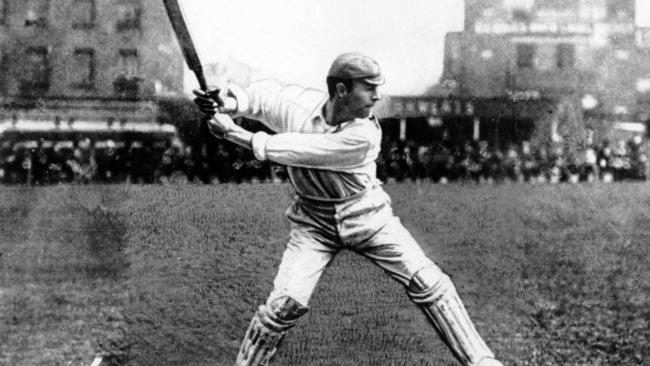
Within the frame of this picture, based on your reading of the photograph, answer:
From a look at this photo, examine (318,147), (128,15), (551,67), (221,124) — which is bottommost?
(318,147)

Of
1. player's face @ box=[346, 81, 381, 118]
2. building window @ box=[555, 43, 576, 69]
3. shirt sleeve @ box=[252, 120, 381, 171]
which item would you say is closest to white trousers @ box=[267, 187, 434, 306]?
shirt sleeve @ box=[252, 120, 381, 171]

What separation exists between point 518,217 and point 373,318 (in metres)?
3.79

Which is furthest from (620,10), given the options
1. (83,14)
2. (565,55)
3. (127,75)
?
(83,14)

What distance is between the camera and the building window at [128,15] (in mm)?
6938

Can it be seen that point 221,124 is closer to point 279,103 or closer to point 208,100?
point 208,100

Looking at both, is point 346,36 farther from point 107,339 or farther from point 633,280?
point 633,280

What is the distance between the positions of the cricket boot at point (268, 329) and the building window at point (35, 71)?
461 centimetres

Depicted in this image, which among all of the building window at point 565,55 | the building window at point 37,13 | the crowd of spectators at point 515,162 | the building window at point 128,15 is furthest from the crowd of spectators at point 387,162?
the building window at point 37,13

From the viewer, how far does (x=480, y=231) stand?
26.3ft

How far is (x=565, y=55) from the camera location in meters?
6.50

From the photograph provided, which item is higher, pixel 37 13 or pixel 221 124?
pixel 37 13

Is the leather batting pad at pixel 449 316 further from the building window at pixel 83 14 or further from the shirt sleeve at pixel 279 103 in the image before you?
the building window at pixel 83 14

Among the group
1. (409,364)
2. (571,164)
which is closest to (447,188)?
(571,164)

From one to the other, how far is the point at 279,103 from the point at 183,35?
24.5 inches
